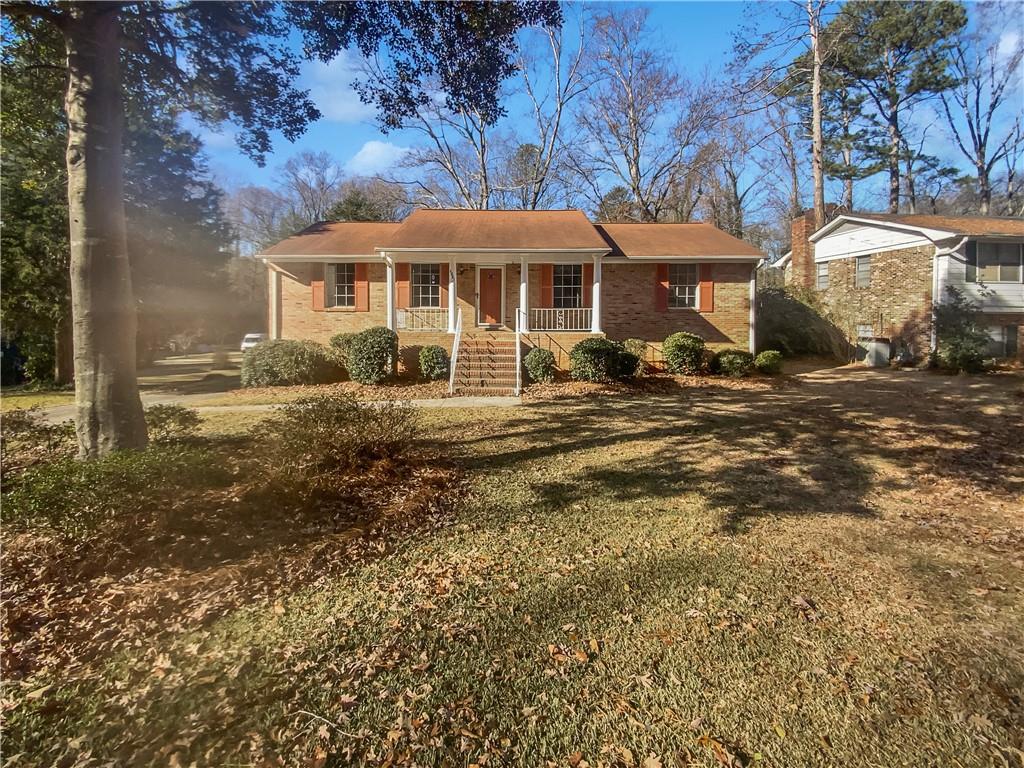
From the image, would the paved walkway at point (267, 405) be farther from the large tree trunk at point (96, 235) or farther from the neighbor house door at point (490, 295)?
the neighbor house door at point (490, 295)

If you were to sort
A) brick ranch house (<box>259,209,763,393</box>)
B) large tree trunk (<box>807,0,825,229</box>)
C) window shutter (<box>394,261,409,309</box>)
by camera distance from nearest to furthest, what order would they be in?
window shutter (<box>394,261,409,309</box>) → brick ranch house (<box>259,209,763,393</box>) → large tree trunk (<box>807,0,825,229</box>)

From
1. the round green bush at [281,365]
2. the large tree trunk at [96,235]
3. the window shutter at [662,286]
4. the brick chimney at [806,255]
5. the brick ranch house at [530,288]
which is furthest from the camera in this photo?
the brick chimney at [806,255]

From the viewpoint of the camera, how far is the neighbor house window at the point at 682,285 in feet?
55.6

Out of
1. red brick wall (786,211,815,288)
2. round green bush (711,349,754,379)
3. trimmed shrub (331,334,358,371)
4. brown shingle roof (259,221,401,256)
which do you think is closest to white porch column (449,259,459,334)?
trimmed shrub (331,334,358,371)

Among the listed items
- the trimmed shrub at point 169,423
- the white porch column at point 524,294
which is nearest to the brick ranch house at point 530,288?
the white porch column at point 524,294

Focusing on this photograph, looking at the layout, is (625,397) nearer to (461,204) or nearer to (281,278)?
(281,278)

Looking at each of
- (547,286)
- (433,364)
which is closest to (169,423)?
(433,364)

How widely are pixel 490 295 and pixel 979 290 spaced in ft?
50.9

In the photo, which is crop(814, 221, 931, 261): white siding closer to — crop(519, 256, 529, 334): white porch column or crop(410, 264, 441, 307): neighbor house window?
crop(519, 256, 529, 334): white porch column

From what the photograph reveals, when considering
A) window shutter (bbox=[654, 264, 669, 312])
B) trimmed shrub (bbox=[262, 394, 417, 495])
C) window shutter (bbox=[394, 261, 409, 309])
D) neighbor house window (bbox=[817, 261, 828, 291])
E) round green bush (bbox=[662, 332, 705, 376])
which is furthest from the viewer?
neighbor house window (bbox=[817, 261, 828, 291])

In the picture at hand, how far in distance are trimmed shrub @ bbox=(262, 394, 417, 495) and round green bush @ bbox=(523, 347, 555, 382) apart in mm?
7385

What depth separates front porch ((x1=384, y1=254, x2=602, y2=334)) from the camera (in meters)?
15.9

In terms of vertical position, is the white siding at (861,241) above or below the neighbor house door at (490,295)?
above

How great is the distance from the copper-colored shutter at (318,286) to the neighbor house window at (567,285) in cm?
750
